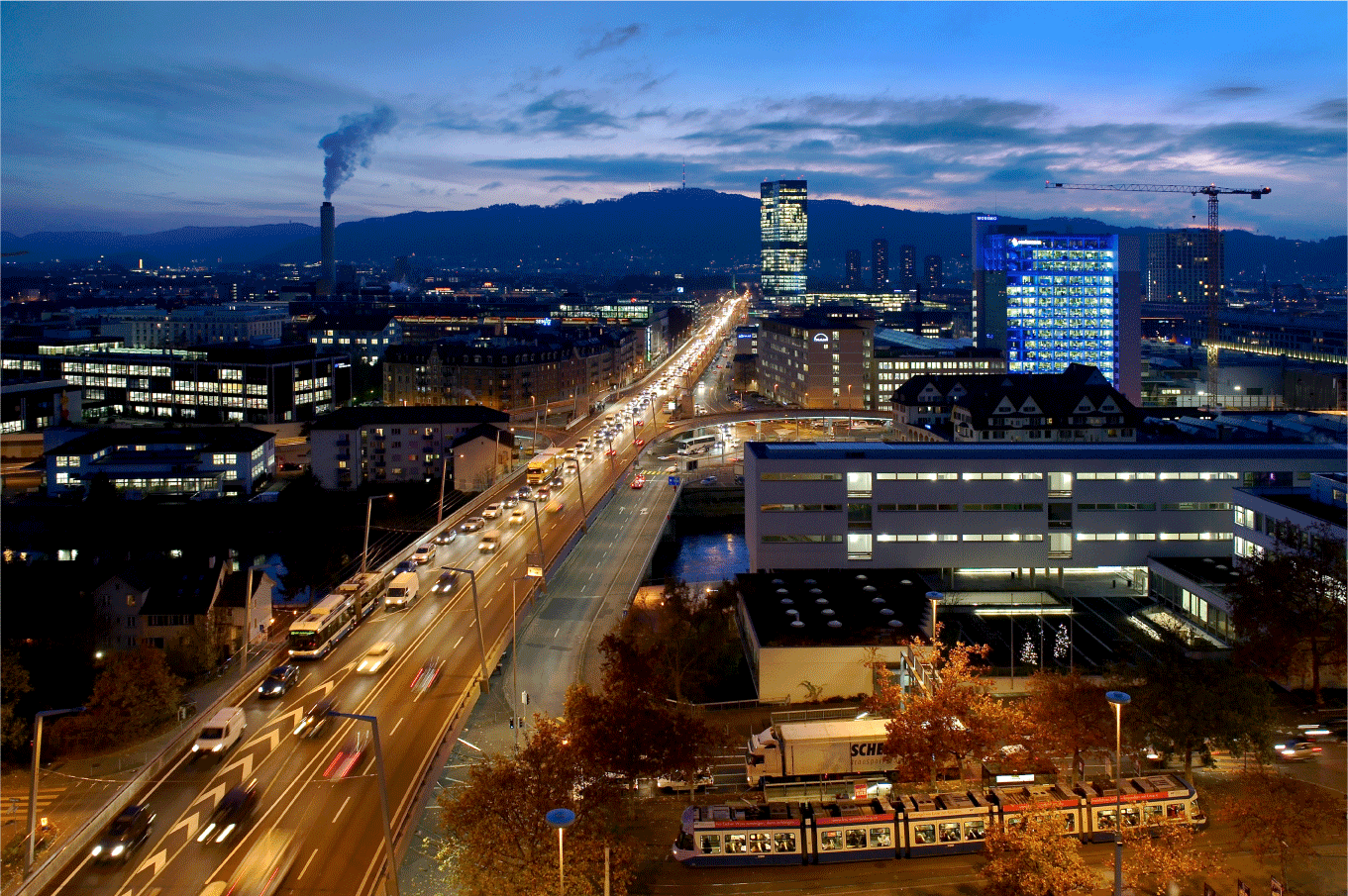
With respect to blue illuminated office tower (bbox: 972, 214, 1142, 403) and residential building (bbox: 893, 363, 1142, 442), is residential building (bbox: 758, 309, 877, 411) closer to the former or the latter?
blue illuminated office tower (bbox: 972, 214, 1142, 403)

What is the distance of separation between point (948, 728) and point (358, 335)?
1913 inches

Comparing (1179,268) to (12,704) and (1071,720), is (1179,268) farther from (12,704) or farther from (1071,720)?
(12,704)

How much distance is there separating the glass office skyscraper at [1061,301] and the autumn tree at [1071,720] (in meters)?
34.1

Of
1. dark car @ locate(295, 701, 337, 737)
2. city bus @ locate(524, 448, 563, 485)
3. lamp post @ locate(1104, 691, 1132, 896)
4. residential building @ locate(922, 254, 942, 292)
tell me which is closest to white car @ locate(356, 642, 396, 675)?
dark car @ locate(295, 701, 337, 737)

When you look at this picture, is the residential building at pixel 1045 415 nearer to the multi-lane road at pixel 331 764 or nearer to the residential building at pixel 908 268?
the multi-lane road at pixel 331 764

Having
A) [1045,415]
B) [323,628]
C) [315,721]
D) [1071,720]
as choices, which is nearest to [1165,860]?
[1071,720]

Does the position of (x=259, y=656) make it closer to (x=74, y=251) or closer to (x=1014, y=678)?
(x=1014, y=678)

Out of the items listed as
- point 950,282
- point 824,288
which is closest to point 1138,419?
point 824,288

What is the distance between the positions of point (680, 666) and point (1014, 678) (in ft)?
12.0

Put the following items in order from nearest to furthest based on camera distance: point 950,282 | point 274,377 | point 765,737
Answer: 1. point 765,737
2. point 274,377
3. point 950,282

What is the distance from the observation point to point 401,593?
14477mm

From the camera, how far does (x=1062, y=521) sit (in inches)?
613

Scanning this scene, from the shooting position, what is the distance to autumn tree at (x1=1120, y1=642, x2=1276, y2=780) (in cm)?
874

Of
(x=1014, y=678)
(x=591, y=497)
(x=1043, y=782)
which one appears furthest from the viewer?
(x=591, y=497)
